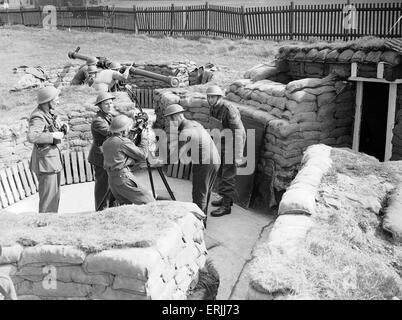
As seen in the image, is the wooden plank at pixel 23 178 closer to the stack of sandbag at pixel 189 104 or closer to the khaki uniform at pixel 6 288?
the stack of sandbag at pixel 189 104

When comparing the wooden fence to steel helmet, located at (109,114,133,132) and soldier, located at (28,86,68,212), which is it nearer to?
steel helmet, located at (109,114,133,132)

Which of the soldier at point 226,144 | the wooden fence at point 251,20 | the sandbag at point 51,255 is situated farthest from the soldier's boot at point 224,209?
the wooden fence at point 251,20

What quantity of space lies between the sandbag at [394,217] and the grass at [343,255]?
2.6 inches

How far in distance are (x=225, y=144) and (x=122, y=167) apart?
2012 millimetres

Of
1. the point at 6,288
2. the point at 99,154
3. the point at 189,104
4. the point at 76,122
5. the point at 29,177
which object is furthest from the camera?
the point at 189,104

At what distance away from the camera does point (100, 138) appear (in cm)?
659

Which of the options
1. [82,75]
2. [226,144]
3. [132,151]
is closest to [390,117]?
[226,144]

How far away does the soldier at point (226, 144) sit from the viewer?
7.00m

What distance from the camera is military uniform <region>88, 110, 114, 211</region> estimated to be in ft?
21.1

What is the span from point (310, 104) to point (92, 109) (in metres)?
3.80

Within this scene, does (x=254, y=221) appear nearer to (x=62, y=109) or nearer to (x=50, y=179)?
(x=50, y=179)

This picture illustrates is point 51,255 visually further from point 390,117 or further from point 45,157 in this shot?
point 390,117

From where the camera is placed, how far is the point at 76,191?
8.09m
